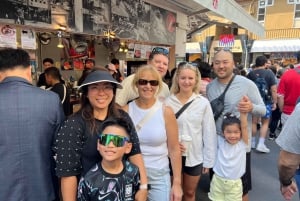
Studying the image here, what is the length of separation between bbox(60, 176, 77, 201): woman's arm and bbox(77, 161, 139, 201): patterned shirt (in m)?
0.04

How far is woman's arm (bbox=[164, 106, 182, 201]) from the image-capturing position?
2.17 meters

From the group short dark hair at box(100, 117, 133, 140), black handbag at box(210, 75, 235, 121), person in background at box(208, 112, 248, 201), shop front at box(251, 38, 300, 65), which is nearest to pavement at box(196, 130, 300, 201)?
person in background at box(208, 112, 248, 201)

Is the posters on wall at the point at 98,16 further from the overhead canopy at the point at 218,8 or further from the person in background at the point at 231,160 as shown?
the person in background at the point at 231,160

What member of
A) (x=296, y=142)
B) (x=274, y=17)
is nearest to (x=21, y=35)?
(x=296, y=142)

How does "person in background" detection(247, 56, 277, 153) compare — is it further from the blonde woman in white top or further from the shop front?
the shop front

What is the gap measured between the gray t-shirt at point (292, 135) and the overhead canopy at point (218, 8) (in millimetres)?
2978

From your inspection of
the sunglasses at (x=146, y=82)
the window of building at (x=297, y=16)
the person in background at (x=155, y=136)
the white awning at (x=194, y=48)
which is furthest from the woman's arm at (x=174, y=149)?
the window of building at (x=297, y=16)

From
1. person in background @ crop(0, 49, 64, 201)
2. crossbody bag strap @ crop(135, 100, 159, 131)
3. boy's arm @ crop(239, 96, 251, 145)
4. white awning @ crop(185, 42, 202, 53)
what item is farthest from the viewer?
white awning @ crop(185, 42, 202, 53)

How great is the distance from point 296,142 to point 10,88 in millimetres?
1944

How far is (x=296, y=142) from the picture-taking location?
1799 millimetres

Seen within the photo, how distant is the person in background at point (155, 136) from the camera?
6.98 ft

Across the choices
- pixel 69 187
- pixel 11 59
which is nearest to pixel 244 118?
pixel 69 187

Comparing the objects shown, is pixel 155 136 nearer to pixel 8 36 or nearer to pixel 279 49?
pixel 8 36

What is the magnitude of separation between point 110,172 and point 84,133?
294 mm
